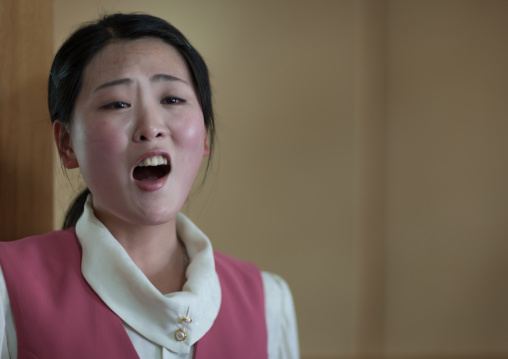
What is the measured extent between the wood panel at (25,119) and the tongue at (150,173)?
0.27 meters

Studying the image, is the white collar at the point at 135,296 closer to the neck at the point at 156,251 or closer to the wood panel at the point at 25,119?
the neck at the point at 156,251

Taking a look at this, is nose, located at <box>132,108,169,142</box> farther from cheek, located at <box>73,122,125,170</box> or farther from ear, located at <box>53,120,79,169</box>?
ear, located at <box>53,120,79,169</box>

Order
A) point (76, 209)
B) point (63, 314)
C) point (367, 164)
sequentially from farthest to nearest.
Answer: point (367, 164) < point (76, 209) < point (63, 314)

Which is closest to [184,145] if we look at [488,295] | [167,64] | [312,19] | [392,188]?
[167,64]

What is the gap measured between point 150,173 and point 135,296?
18 cm

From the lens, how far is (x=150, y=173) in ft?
2.69

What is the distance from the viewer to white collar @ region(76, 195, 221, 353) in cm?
77

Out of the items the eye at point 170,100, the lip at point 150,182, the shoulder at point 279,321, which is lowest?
the shoulder at point 279,321

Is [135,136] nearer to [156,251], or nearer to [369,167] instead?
[156,251]

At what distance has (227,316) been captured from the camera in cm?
86

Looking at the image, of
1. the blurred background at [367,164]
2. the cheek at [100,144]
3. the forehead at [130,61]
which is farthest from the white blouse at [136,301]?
the blurred background at [367,164]

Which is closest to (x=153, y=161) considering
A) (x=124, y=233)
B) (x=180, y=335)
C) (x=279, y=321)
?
(x=124, y=233)

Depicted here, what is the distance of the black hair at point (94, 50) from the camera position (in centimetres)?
81

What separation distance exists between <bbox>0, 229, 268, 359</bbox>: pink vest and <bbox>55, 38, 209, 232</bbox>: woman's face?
0.33 feet
